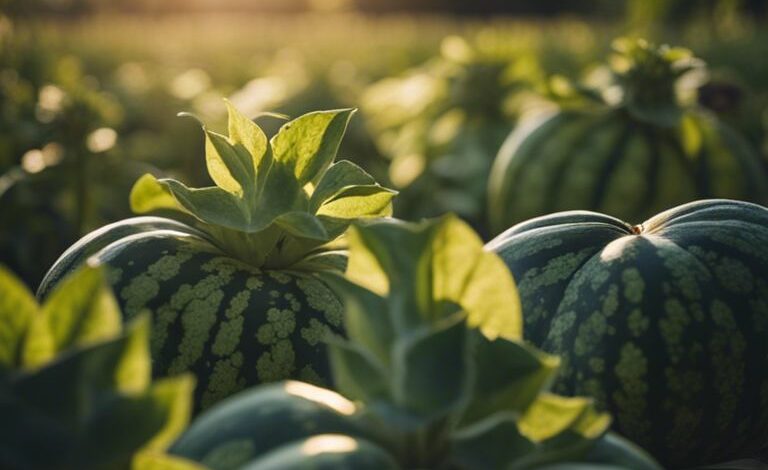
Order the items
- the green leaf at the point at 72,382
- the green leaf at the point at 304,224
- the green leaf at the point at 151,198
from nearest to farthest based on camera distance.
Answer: the green leaf at the point at 72,382 → the green leaf at the point at 304,224 → the green leaf at the point at 151,198

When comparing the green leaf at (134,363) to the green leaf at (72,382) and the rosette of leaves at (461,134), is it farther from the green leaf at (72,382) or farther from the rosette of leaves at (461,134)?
the rosette of leaves at (461,134)

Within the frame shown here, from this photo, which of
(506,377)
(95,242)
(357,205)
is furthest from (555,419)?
(95,242)

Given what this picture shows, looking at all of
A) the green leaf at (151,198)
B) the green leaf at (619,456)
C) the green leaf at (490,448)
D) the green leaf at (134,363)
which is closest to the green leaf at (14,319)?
the green leaf at (134,363)

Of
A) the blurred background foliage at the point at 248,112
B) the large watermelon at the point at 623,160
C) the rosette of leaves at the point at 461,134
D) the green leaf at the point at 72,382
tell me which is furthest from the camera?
the rosette of leaves at the point at 461,134

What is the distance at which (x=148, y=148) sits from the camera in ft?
19.4

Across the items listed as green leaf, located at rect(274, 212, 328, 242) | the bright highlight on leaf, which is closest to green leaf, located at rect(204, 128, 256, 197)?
the bright highlight on leaf

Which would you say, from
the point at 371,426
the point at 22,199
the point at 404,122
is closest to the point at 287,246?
the point at 371,426

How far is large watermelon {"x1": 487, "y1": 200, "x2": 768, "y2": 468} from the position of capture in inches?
80.1

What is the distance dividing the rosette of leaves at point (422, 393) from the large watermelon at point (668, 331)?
58cm

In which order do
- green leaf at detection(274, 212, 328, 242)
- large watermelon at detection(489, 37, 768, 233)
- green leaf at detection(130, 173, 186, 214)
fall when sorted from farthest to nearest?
large watermelon at detection(489, 37, 768, 233)
green leaf at detection(130, 173, 186, 214)
green leaf at detection(274, 212, 328, 242)

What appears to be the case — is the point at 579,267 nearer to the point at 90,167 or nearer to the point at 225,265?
the point at 225,265

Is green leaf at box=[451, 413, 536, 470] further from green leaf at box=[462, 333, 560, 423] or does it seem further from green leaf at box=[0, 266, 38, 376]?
green leaf at box=[0, 266, 38, 376]

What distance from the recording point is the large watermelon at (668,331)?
6.68ft

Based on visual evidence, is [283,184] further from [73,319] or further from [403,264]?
[73,319]
